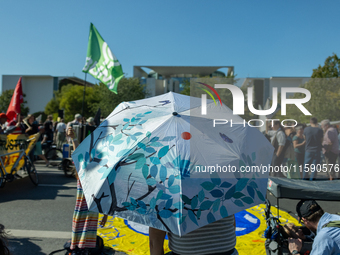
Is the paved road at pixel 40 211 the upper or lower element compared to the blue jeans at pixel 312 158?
lower

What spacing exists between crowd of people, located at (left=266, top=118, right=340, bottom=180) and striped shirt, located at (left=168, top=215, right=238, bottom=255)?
25.1 feet

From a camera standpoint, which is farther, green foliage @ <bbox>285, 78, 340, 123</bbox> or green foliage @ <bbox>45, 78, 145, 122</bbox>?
green foliage @ <bbox>45, 78, 145, 122</bbox>

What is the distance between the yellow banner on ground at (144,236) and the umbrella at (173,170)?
2444 millimetres

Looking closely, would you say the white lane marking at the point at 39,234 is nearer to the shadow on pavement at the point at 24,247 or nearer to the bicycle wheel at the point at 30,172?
the shadow on pavement at the point at 24,247

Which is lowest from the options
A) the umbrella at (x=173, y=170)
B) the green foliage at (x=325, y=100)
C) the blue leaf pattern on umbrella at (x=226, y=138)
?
the umbrella at (x=173, y=170)

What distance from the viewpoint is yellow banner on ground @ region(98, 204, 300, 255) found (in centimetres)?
409

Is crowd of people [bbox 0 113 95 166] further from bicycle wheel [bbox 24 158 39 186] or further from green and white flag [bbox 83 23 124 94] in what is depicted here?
bicycle wheel [bbox 24 158 39 186]

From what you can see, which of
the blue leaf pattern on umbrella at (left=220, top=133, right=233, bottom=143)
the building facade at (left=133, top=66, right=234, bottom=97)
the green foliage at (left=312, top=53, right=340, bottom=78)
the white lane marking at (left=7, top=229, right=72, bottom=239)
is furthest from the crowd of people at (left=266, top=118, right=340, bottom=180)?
the building facade at (left=133, top=66, right=234, bottom=97)

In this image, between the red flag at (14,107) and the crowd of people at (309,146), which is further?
the red flag at (14,107)

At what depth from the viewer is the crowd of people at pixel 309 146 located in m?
8.79

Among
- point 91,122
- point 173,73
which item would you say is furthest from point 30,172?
point 173,73

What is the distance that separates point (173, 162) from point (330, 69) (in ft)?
72.9

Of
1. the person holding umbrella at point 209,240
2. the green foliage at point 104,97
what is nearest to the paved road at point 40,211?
the person holding umbrella at point 209,240

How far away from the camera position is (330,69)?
66.5 ft
